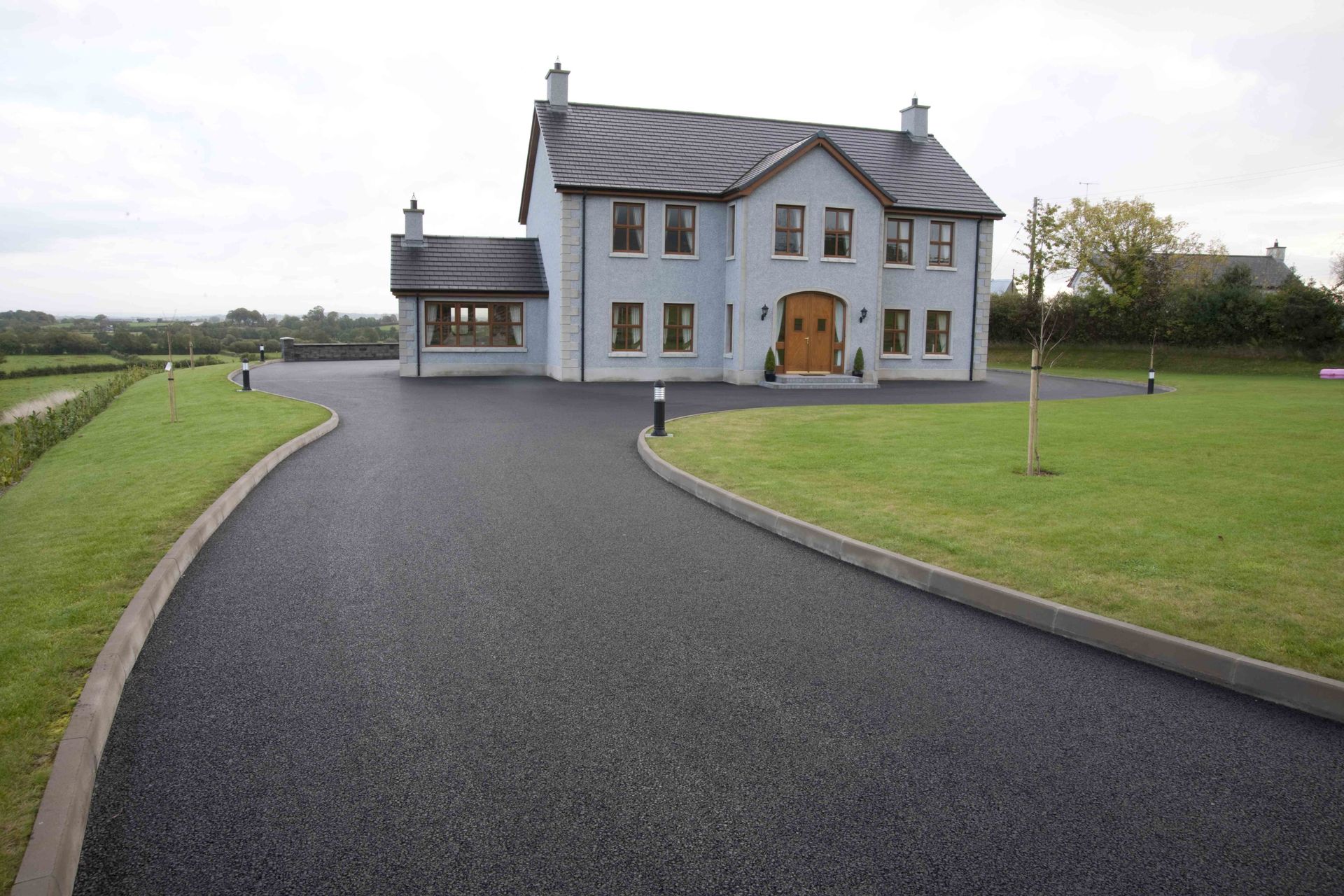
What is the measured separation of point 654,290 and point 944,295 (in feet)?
35.4

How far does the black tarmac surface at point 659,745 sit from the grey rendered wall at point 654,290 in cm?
2110

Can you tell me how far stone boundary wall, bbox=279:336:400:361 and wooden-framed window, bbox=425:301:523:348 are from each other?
1486 cm

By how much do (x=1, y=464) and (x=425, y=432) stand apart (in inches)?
338

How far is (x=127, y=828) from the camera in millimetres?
3592

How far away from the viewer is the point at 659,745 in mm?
4258

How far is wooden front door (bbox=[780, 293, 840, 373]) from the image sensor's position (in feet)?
94.3

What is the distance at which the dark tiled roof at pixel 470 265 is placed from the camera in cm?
2983

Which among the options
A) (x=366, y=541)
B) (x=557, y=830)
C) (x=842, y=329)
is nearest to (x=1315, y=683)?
(x=557, y=830)

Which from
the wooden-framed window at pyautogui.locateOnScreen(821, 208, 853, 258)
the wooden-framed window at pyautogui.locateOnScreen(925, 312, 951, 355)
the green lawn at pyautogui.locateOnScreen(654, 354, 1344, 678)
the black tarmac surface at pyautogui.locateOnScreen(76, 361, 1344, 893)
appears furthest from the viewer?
the wooden-framed window at pyautogui.locateOnScreen(925, 312, 951, 355)

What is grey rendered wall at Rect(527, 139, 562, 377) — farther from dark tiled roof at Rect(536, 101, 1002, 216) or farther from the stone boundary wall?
the stone boundary wall

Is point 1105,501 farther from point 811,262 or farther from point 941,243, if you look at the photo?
point 941,243

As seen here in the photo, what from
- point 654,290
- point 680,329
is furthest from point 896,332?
point 654,290

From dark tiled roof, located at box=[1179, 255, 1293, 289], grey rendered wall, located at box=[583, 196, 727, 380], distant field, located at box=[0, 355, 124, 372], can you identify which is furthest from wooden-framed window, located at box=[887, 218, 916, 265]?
dark tiled roof, located at box=[1179, 255, 1293, 289]

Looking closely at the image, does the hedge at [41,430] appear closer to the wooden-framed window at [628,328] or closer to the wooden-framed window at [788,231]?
the wooden-framed window at [628,328]
